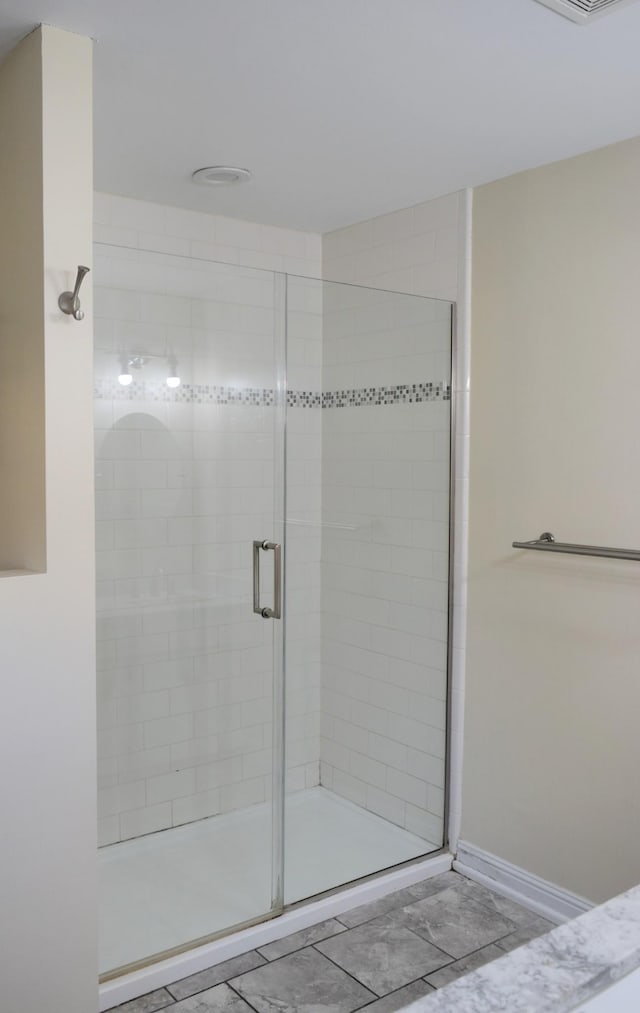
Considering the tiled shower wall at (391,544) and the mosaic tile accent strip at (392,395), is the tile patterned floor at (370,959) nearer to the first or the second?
the tiled shower wall at (391,544)

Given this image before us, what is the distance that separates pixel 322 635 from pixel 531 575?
2.55ft

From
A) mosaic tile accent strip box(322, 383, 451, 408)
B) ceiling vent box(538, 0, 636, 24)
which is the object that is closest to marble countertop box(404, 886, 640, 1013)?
ceiling vent box(538, 0, 636, 24)

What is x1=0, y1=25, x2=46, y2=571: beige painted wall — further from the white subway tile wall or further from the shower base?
the shower base

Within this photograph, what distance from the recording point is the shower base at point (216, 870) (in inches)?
98.0

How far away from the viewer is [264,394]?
270cm

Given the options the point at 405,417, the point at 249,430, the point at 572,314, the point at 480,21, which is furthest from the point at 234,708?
the point at 480,21

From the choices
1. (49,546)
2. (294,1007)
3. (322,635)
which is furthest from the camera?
(322,635)

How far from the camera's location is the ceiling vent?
1688mm

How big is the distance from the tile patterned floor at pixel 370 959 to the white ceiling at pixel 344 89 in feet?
7.54

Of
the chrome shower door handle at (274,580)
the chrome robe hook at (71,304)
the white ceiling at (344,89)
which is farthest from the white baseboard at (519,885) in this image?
the white ceiling at (344,89)

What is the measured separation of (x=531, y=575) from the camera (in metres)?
2.76

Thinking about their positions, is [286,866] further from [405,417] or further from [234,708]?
[405,417]

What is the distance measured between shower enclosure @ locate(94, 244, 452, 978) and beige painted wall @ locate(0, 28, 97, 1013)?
0.40 metres

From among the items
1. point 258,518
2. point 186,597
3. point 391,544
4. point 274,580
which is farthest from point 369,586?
point 186,597
